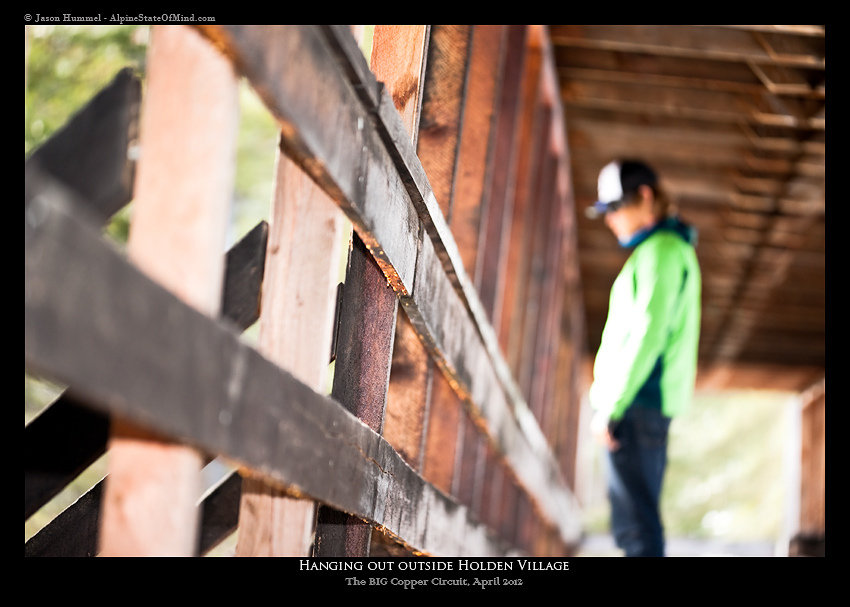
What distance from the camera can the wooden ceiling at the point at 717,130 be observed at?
5.62 meters

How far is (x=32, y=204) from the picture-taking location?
975 millimetres

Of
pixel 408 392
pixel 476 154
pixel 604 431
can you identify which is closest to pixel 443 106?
pixel 476 154

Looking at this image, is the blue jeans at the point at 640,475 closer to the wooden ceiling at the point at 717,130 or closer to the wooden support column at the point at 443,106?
the wooden support column at the point at 443,106

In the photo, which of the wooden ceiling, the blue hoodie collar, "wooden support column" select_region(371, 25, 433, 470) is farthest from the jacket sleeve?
the wooden ceiling

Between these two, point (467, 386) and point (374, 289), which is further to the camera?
point (467, 386)

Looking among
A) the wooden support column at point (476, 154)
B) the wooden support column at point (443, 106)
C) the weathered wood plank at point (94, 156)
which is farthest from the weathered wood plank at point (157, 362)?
the wooden support column at point (476, 154)

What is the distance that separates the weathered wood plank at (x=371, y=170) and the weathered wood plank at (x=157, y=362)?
0.38 m

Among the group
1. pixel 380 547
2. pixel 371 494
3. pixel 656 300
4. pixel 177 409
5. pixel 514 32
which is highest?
pixel 514 32

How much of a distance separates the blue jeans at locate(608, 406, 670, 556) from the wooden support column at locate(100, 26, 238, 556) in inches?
119

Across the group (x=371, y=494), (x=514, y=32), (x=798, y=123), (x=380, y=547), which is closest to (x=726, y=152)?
(x=798, y=123)

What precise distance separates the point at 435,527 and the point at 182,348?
5.79ft

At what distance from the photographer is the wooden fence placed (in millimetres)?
1066

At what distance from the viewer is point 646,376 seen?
394cm

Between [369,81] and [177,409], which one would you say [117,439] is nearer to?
[177,409]
